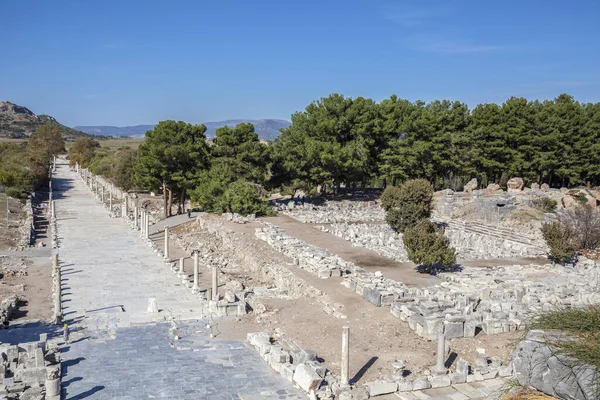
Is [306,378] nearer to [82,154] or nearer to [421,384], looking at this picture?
[421,384]

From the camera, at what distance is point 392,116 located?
143 ft

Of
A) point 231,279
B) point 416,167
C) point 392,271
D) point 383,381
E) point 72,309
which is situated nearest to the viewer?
point 383,381

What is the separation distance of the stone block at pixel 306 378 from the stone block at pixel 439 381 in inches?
97.1

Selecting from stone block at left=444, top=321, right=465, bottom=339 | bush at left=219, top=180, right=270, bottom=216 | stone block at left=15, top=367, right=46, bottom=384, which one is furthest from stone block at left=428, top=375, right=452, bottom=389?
bush at left=219, top=180, right=270, bottom=216

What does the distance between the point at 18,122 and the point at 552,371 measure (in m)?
176

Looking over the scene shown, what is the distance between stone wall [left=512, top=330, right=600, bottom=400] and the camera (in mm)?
5688

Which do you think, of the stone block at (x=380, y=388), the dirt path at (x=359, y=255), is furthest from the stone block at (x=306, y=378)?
the dirt path at (x=359, y=255)

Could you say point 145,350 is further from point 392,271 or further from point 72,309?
point 392,271

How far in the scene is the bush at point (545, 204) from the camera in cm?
3691

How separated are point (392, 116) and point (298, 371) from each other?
112 feet

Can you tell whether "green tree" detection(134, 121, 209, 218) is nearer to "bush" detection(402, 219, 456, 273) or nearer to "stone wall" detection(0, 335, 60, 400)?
"bush" detection(402, 219, 456, 273)

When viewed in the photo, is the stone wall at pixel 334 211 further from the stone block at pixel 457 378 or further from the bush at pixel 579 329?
the bush at pixel 579 329

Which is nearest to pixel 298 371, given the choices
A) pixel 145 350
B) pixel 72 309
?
pixel 145 350

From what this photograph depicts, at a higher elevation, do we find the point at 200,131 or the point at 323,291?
the point at 200,131
